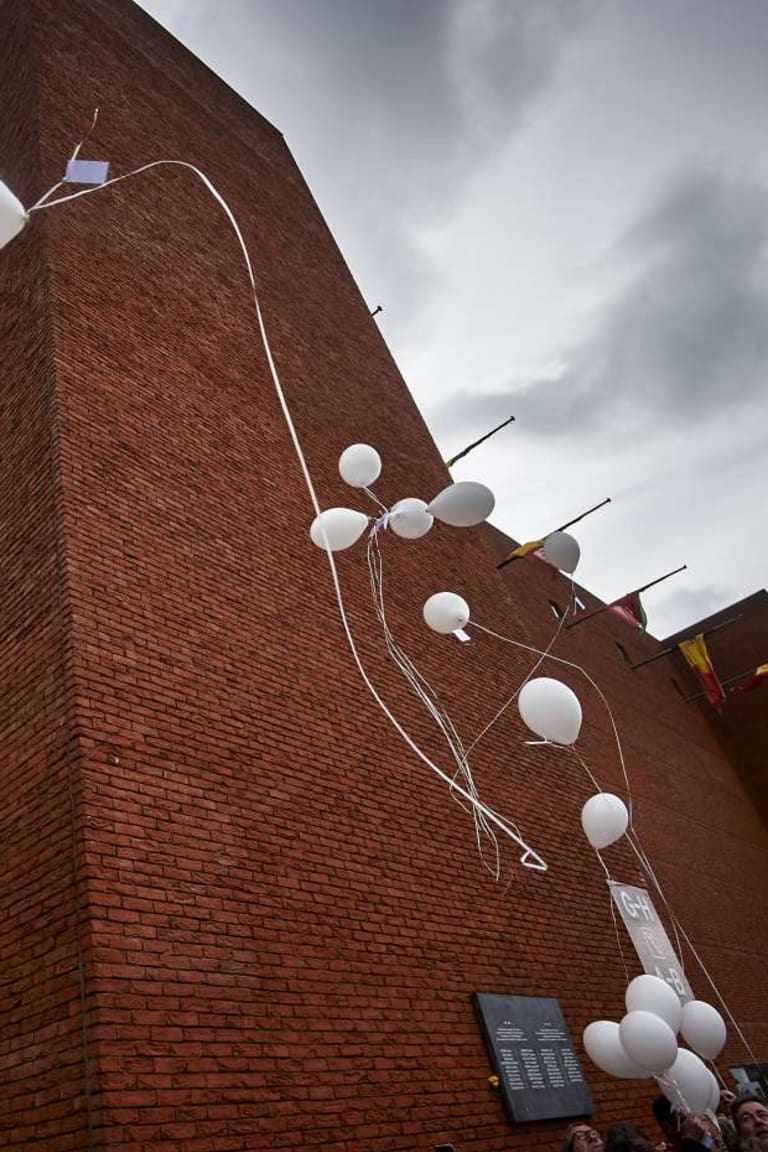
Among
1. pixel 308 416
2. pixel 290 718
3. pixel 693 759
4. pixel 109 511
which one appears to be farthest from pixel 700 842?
pixel 109 511

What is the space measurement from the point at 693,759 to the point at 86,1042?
15377 mm

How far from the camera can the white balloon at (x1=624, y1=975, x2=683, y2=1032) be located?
13.7 feet

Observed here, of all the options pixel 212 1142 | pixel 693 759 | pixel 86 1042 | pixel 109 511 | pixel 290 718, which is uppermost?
pixel 693 759

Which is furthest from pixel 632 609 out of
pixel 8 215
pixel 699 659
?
pixel 8 215

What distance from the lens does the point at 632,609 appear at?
14414mm

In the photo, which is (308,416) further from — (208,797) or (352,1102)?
(352,1102)

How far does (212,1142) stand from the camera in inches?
127

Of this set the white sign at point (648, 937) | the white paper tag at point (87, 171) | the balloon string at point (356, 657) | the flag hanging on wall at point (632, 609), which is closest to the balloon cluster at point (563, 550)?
the balloon string at point (356, 657)

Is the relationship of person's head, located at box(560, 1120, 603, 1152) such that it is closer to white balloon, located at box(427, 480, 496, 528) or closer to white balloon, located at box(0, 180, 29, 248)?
white balloon, located at box(427, 480, 496, 528)

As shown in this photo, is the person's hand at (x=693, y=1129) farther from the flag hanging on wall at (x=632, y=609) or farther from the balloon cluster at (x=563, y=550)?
the flag hanging on wall at (x=632, y=609)

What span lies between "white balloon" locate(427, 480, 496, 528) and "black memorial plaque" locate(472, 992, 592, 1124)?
2.90 m

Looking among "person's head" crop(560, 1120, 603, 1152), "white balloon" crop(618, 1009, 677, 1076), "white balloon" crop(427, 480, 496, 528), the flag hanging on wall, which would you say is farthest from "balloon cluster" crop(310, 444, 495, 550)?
the flag hanging on wall

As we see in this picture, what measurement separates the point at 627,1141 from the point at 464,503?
3499 millimetres

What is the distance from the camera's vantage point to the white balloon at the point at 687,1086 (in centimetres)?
410
